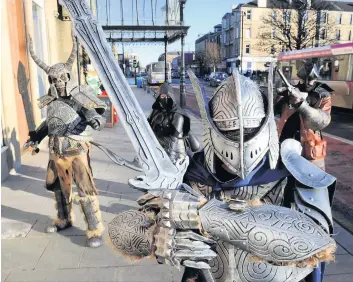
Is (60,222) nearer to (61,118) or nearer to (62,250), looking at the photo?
(62,250)

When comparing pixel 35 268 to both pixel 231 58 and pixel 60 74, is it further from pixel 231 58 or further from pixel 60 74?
pixel 231 58

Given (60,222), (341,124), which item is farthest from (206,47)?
(60,222)

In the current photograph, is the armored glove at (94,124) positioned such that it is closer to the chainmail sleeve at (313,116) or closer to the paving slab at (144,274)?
the paving slab at (144,274)

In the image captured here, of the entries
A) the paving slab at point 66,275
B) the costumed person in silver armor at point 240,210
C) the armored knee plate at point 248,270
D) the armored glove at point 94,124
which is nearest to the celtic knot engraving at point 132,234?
the costumed person in silver armor at point 240,210

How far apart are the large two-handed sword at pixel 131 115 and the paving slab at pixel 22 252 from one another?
8.89 ft

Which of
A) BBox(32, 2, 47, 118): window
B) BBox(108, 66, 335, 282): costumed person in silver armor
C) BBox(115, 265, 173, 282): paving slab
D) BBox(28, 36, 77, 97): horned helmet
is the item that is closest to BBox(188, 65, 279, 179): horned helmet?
BBox(108, 66, 335, 282): costumed person in silver armor

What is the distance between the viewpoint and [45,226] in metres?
4.34

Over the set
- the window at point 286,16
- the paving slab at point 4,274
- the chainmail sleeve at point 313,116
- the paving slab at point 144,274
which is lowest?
the paving slab at point 144,274

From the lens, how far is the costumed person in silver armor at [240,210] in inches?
47.8

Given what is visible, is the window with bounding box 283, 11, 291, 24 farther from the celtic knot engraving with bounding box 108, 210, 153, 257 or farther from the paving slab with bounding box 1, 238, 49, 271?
the celtic knot engraving with bounding box 108, 210, 153, 257

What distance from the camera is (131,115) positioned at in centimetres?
144

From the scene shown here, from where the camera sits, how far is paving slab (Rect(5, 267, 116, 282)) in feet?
10.7

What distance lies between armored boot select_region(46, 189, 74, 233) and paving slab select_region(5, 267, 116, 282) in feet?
2.77

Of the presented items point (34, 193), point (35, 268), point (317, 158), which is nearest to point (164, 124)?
point (317, 158)
